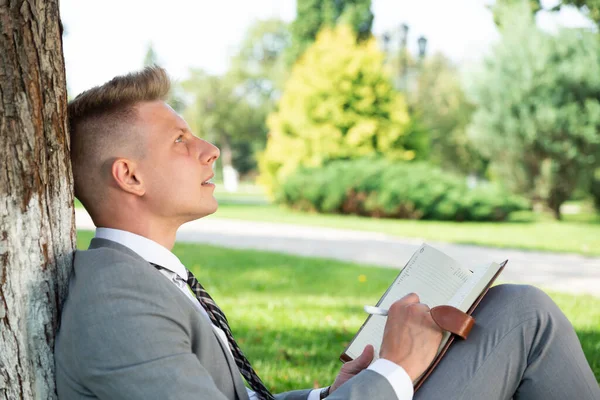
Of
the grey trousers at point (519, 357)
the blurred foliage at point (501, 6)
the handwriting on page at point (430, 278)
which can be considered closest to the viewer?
the grey trousers at point (519, 357)

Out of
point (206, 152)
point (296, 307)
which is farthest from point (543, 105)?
point (206, 152)

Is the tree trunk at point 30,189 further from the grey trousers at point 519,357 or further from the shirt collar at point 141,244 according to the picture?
the grey trousers at point 519,357

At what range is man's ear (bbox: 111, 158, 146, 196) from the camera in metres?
1.79

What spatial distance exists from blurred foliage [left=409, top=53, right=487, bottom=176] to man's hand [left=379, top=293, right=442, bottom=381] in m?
31.1

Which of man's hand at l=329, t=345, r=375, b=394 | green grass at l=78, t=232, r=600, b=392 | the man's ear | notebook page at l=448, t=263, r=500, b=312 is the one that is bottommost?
green grass at l=78, t=232, r=600, b=392

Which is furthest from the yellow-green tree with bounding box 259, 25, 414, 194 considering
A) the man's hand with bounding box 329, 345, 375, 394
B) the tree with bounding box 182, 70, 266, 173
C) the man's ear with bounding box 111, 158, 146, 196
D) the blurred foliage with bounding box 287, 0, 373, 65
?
the tree with bounding box 182, 70, 266, 173

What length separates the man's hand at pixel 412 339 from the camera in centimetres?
165

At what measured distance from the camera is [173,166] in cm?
186

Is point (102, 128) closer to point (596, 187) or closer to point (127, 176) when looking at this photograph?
point (127, 176)

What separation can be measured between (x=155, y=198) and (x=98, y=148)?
0.23m

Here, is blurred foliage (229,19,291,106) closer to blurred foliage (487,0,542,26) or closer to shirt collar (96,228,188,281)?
blurred foliage (487,0,542,26)

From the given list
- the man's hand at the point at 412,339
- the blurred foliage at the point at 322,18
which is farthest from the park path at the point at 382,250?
the blurred foliage at the point at 322,18

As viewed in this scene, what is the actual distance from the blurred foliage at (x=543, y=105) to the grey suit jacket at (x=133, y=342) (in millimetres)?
18926

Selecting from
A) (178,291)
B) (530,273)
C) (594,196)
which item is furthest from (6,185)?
(594,196)
